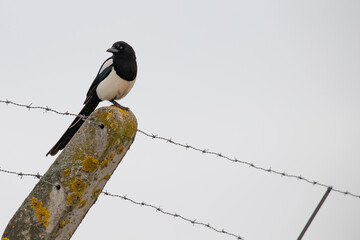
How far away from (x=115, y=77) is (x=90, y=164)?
1.69 meters

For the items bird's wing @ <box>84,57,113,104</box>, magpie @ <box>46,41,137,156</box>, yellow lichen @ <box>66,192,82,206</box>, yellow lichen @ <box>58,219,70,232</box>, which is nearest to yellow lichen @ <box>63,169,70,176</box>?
yellow lichen @ <box>66,192,82,206</box>

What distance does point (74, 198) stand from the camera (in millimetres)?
3094

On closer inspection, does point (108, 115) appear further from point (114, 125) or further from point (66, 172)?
point (66, 172)

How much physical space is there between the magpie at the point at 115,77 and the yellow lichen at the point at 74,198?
1.61 m

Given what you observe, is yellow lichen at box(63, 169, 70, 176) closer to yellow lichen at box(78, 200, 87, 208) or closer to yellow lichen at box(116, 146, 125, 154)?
yellow lichen at box(78, 200, 87, 208)

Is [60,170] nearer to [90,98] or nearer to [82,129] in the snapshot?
[82,129]

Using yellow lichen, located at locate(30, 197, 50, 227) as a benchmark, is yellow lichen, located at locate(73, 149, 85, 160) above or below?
above

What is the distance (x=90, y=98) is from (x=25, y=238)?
83.6 inches

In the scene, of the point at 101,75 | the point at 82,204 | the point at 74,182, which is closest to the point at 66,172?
the point at 74,182

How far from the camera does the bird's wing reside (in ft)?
15.8

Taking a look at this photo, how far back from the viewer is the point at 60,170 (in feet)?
10.2

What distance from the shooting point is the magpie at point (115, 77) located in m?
4.71

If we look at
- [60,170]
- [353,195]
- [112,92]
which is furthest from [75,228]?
[353,195]

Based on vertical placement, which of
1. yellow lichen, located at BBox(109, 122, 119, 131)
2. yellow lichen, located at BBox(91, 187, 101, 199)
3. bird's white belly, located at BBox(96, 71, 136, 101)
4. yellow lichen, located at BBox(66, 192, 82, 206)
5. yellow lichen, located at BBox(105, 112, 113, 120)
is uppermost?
bird's white belly, located at BBox(96, 71, 136, 101)
